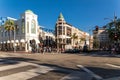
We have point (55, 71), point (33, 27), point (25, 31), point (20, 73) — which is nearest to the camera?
point (20, 73)

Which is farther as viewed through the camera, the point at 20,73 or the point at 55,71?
the point at 55,71

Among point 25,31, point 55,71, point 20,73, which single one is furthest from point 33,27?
point 20,73

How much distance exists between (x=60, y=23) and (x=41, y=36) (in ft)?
91.8

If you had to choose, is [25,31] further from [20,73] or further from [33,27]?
[20,73]

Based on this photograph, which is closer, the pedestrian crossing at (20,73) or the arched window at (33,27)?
the pedestrian crossing at (20,73)

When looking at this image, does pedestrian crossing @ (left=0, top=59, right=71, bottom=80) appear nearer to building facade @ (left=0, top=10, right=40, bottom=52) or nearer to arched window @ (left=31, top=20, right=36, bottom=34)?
building facade @ (left=0, top=10, right=40, bottom=52)

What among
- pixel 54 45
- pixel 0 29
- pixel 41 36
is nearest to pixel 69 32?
pixel 54 45

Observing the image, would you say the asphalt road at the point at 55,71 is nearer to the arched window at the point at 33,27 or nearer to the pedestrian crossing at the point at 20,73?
the pedestrian crossing at the point at 20,73

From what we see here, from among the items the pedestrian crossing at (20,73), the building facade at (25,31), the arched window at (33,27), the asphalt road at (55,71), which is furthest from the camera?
the arched window at (33,27)

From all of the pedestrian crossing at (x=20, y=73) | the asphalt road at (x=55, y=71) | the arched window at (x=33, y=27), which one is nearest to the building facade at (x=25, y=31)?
the arched window at (x=33, y=27)

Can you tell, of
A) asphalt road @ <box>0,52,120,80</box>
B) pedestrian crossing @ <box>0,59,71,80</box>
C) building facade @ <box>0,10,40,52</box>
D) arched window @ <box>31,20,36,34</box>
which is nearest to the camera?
pedestrian crossing @ <box>0,59,71,80</box>

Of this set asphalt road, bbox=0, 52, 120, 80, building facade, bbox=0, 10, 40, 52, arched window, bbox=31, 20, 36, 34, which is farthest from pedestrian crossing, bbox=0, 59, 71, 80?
arched window, bbox=31, 20, 36, 34

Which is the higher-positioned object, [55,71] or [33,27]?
[33,27]

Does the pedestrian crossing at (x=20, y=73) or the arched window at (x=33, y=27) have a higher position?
the arched window at (x=33, y=27)
